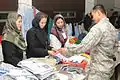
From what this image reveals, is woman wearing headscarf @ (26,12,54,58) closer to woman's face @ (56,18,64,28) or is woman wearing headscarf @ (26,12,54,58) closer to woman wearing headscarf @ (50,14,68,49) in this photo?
woman wearing headscarf @ (50,14,68,49)

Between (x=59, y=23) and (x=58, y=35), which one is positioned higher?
(x=59, y=23)

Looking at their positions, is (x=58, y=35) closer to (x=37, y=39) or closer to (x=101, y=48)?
(x=37, y=39)

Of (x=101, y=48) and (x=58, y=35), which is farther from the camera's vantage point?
(x=58, y=35)

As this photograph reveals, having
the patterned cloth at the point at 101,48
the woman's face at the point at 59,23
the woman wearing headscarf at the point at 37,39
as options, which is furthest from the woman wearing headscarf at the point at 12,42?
the woman's face at the point at 59,23

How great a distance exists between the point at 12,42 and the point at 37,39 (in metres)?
0.36

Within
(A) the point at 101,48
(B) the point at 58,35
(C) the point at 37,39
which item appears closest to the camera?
(A) the point at 101,48

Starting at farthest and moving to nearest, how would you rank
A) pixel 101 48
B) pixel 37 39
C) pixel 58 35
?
pixel 58 35
pixel 37 39
pixel 101 48

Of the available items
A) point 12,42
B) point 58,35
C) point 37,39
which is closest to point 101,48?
point 37,39

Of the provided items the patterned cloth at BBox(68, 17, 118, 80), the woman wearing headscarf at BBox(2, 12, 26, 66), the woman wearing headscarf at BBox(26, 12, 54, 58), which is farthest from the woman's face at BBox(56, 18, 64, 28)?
the patterned cloth at BBox(68, 17, 118, 80)

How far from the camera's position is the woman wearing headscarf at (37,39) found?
10.6ft

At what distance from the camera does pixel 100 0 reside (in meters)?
6.02

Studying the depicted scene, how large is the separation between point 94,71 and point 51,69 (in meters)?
→ 0.55

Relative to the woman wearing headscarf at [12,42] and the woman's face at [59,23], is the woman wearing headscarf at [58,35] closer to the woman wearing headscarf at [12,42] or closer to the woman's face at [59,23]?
the woman's face at [59,23]

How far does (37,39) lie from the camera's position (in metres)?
3.25
